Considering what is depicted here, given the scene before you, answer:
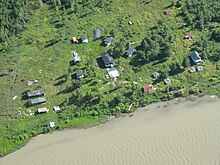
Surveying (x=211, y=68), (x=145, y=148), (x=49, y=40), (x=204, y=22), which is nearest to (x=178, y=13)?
(x=204, y=22)

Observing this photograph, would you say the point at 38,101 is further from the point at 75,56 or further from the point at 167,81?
the point at 167,81

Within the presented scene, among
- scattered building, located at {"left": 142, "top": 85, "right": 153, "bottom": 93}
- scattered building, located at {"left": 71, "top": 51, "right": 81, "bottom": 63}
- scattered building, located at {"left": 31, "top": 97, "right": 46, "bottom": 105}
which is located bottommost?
scattered building, located at {"left": 142, "top": 85, "right": 153, "bottom": 93}

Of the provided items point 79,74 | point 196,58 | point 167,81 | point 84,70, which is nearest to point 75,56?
point 84,70

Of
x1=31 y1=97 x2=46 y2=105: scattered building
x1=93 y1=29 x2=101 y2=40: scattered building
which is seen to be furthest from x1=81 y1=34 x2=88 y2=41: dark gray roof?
x1=31 y1=97 x2=46 y2=105: scattered building

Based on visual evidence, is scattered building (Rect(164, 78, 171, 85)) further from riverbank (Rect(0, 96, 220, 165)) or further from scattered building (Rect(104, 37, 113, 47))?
scattered building (Rect(104, 37, 113, 47))

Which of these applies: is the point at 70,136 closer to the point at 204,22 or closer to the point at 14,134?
the point at 14,134

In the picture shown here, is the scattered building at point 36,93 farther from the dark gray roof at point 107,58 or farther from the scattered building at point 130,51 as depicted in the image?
the scattered building at point 130,51
